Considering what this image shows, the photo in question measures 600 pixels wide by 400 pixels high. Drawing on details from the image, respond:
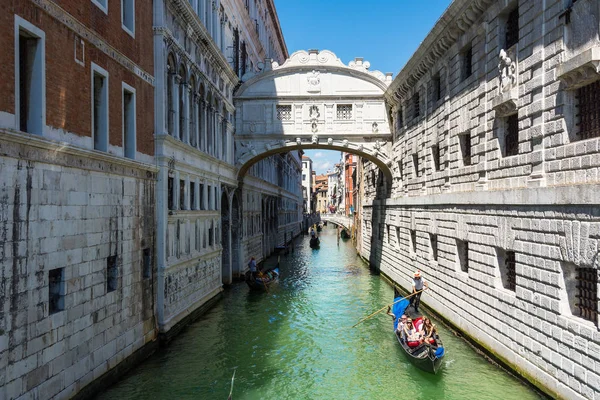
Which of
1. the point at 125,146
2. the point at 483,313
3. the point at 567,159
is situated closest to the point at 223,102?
the point at 125,146

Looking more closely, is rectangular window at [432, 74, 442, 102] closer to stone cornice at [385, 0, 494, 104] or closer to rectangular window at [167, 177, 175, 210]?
stone cornice at [385, 0, 494, 104]

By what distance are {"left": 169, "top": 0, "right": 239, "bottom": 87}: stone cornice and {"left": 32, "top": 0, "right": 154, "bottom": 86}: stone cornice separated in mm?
2734

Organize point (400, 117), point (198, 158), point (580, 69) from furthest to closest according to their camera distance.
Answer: point (400, 117) < point (198, 158) < point (580, 69)

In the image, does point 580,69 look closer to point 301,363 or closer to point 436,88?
point 301,363

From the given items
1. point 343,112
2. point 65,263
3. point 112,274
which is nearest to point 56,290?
point 65,263

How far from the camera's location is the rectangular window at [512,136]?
10.6 metres

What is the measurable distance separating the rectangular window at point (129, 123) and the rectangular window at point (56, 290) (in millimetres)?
3670

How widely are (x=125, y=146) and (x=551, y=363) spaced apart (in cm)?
928

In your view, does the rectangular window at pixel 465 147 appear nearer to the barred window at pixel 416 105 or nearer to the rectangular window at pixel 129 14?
the barred window at pixel 416 105

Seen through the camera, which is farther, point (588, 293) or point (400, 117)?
point (400, 117)

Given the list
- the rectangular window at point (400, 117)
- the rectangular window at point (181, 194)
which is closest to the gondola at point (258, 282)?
the rectangular window at point (181, 194)

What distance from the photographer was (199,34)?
1551 centimetres

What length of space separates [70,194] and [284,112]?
14.7m

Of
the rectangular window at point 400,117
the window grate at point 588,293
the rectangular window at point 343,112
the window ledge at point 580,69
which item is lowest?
the window grate at point 588,293
